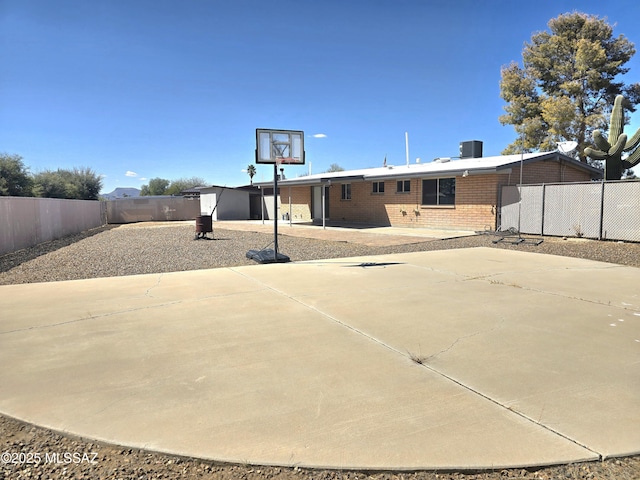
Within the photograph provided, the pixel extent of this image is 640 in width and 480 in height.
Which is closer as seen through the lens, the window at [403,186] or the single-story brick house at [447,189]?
the single-story brick house at [447,189]

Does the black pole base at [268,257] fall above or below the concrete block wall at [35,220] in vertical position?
below

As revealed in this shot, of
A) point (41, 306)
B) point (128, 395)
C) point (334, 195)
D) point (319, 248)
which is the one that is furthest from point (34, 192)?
point (128, 395)

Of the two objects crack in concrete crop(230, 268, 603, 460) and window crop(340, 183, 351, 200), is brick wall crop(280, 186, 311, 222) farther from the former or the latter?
crack in concrete crop(230, 268, 603, 460)

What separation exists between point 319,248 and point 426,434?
10790 mm

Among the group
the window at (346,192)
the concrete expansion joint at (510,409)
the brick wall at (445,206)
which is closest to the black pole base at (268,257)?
the concrete expansion joint at (510,409)

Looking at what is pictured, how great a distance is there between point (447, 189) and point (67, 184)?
144ft

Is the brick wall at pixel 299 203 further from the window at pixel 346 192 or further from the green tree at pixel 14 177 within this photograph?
the green tree at pixel 14 177

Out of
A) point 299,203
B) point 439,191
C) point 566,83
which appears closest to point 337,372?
point 439,191

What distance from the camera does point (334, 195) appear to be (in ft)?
85.9

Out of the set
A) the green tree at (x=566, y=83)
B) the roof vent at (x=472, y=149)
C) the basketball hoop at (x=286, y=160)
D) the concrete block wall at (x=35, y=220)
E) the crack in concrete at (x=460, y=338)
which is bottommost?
the crack in concrete at (x=460, y=338)

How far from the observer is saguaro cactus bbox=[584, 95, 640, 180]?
17172mm

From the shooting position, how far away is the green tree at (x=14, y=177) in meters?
36.6

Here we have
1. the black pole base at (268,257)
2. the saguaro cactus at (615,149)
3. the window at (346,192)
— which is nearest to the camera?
the black pole base at (268,257)

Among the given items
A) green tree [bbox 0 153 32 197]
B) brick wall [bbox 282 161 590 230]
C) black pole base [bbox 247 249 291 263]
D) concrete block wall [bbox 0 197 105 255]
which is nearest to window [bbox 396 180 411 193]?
brick wall [bbox 282 161 590 230]
